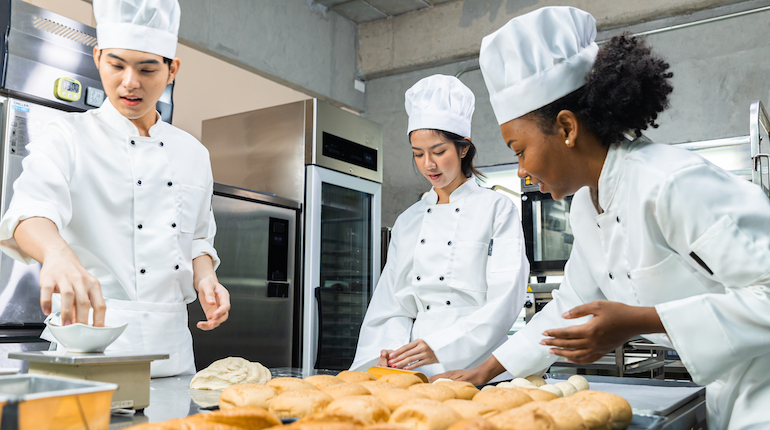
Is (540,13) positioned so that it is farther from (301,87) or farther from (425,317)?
(301,87)

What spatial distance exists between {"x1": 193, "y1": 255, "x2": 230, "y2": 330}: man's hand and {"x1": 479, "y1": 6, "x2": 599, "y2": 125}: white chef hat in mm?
820

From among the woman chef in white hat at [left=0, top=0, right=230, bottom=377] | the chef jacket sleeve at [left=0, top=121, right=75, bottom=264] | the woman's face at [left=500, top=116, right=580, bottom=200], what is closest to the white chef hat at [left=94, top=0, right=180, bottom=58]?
the woman chef in white hat at [left=0, top=0, right=230, bottom=377]

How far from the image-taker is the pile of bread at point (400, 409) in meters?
0.74

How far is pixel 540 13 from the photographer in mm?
1343

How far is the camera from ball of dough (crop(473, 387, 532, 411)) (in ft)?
3.13

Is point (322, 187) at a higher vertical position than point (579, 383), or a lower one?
higher

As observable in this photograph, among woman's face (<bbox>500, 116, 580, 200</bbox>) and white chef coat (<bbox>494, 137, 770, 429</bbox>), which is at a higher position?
woman's face (<bbox>500, 116, 580, 200</bbox>)

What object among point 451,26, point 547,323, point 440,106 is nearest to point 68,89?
point 440,106

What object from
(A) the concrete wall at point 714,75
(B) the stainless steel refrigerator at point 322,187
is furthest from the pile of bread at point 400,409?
(A) the concrete wall at point 714,75

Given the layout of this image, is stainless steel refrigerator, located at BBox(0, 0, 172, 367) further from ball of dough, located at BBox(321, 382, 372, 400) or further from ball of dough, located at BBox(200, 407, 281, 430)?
ball of dough, located at BBox(200, 407, 281, 430)

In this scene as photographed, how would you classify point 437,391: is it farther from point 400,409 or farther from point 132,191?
point 132,191

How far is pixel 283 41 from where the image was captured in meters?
5.07

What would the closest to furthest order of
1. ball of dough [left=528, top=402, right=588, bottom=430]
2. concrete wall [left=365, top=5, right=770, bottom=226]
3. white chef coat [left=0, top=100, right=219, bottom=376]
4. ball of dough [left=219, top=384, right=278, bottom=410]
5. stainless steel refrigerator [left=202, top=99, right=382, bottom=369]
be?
ball of dough [left=528, top=402, right=588, bottom=430] < ball of dough [left=219, top=384, right=278, bottom=410] < white chef coat [left=0, top=100, right=219, bottom=376] < stainless steel refrigerator [left=202, top=99, right=382, bottom=369] < concrete wall [left=365, top=5, right=770, bottom=226]

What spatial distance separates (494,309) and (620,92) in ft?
3.07
